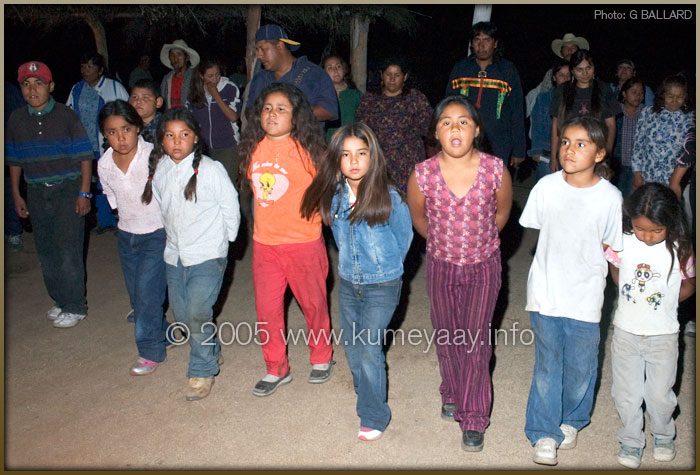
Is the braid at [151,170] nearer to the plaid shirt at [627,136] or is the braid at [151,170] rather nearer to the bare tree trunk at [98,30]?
the plaid shirt at [627,136]

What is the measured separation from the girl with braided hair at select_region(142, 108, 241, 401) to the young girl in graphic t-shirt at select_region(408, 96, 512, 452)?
4.12 ft

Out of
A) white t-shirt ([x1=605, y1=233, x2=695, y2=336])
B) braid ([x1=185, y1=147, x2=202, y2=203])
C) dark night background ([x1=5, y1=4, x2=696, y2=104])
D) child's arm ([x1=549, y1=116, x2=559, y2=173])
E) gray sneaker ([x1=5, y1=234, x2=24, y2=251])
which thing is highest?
dark night background ([x1=5, y1=4, x2=696, y2=104])

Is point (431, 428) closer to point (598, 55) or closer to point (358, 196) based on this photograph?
point (358, 196)

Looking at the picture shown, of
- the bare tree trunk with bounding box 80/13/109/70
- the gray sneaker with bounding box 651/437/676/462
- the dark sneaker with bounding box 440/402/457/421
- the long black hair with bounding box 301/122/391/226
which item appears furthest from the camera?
the bare tree trunk with bounding box 80/13/109/70

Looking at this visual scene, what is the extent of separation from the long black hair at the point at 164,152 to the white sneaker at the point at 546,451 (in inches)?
94.2

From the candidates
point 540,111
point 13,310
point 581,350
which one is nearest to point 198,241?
point 581,350

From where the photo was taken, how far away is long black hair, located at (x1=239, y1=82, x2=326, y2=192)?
3.90 metres

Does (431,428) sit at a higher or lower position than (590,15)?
lower

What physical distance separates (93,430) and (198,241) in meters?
1.25

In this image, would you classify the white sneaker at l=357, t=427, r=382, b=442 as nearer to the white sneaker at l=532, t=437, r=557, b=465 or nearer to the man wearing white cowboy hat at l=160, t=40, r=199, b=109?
the white sneaker at l=532, t=437, r=557, b=465

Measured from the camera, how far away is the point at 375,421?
11.8 feet

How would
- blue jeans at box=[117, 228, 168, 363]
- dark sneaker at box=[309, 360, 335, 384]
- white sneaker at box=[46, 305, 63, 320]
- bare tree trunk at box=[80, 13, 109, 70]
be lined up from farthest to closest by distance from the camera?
1. bare tree trunk at box=[80, 13, 109, 70]
2. white sneaker at box=[46, 305, 63, 320]
3. blue jeans at box=[117, 228, 168, 363]
4. dark sneaker at box=[309, 360, 335, 384]

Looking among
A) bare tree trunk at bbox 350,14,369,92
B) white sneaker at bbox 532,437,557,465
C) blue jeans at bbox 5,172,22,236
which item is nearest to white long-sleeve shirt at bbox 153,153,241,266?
white sneaker at bbox 532,437,557,465

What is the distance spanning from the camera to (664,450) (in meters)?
3.29
